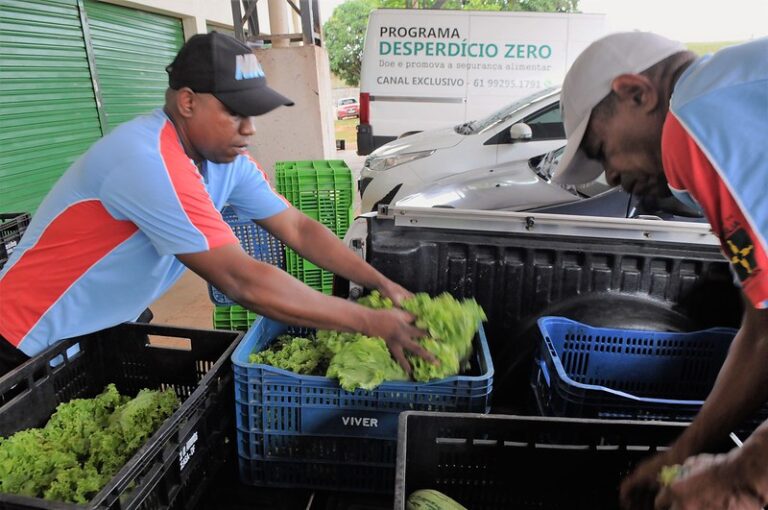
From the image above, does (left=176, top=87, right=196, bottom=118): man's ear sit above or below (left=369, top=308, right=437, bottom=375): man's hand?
above

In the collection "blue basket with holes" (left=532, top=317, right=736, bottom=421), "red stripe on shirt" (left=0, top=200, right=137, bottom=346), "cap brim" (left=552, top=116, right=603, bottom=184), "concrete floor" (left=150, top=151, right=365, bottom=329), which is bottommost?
"concrete floor" (left=150, top=151, right=365, bottom=329)

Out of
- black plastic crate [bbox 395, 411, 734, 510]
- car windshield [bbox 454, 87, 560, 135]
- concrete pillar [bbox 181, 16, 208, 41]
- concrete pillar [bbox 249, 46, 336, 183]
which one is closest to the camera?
black plastic crate [bbox 395, 411, 734, 510]

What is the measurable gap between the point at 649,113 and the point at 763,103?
34cm

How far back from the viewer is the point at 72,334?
1.97 m

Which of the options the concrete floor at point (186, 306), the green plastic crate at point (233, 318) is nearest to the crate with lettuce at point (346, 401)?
the green plastic crate at point (233, 318)

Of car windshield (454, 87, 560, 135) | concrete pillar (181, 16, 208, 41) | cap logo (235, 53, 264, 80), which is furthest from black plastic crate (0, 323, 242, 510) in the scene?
concrete pillar (181, 16, 208, 41)

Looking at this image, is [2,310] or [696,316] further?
[696,316]

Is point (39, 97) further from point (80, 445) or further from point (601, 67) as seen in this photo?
point (601, 67)

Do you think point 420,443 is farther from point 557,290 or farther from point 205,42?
point 205,42

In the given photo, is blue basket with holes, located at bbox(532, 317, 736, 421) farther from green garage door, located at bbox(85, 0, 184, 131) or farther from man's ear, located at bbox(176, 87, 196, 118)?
green garage door, located at bbox(85, 0, 184, 131)

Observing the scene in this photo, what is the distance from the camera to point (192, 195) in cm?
176

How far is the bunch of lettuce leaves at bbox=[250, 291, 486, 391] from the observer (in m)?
1.71

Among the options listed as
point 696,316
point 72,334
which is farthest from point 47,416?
point 696,316

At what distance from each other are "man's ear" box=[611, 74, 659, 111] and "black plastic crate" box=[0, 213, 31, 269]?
3.75 m
